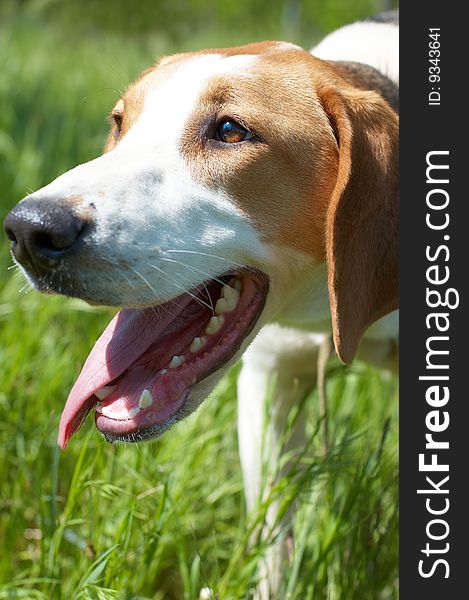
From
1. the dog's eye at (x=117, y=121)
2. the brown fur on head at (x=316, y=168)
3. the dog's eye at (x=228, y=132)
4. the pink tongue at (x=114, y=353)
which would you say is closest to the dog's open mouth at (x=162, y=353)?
the pink tongue at (x=114, y=353)

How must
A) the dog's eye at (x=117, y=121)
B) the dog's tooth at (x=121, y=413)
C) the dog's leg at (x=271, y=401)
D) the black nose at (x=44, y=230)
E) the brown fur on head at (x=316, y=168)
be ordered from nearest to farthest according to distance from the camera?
the black nose at (x=44, y=230) < the dog's tooth at (x=121, y=413) < the brown fur on head at (x=316, y=168) < the dog's eye at (x=117, y=121) < the dog's leg at (x=271, y=401)

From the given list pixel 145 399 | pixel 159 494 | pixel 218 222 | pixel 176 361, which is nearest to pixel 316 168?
pixel 218 222

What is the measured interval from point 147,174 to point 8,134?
3.48 metres

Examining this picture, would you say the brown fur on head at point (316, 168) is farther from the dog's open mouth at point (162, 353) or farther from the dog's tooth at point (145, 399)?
the dog's tooth at point (145, 399)

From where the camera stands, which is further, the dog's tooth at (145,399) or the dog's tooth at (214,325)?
the dog's tooth at (214,325)

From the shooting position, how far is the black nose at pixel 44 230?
2.28 meters

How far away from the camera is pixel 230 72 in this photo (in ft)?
9.11

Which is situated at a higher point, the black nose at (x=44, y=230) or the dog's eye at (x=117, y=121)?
the dog's eye at (x=117, y=121)

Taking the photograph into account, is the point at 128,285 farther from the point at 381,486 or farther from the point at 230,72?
the point at 381,486

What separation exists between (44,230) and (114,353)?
1.86 feet

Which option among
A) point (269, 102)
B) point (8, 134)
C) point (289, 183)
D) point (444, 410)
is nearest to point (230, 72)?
point (269, 102)

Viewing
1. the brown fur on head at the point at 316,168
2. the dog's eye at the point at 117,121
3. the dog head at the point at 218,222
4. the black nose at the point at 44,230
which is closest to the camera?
the black nose at the point at 44,230

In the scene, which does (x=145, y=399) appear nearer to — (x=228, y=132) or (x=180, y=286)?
(x=180, y=286)

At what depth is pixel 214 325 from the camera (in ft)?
9.02
